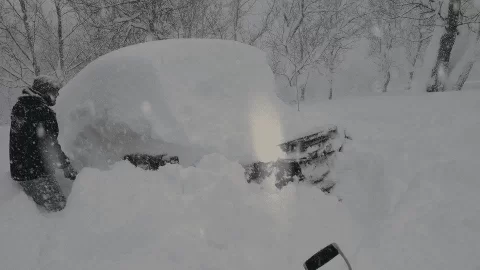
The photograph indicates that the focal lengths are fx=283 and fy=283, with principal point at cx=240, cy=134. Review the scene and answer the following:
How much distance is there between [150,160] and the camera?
2691 millimetres

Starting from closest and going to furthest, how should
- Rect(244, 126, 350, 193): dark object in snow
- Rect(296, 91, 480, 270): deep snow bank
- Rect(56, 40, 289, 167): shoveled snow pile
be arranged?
Rect(296, 91, 480, 270): deep snow bank, Rect(56, 40, 289, 167): shoveled snow pile, Rect(244, 126, 350, 193): dark object in snow

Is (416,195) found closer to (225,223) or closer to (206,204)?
(225,223)

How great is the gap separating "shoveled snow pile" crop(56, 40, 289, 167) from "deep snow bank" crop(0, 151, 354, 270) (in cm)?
21

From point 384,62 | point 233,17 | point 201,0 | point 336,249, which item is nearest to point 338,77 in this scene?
point 384,62

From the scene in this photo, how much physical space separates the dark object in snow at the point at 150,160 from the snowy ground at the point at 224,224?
0.25 feet

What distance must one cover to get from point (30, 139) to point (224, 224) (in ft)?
6.35

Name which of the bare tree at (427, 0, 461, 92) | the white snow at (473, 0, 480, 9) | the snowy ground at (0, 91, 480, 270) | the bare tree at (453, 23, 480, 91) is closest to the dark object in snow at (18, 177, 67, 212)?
the snowy ground at (0, 91, 480, 270)

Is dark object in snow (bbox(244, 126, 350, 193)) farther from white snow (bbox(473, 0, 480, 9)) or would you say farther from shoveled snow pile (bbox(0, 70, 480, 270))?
white snow (bbox(473, 0, 480, 9))

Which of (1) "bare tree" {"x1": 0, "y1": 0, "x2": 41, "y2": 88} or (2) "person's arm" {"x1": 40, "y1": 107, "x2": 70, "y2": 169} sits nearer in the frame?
(2) "person's arm" {"x1": 40, "y1": 107, "x2": 70, "y2": 169}

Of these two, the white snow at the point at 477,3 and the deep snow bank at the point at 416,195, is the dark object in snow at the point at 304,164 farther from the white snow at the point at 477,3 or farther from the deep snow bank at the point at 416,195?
the white snow at the point at 477,3

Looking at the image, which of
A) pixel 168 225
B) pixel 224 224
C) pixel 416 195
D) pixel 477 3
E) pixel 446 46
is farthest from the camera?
pixel 446 46

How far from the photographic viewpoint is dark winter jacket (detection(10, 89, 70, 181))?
8.41 ft

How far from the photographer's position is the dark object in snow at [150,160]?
266 cm

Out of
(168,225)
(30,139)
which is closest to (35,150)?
(30,139)
